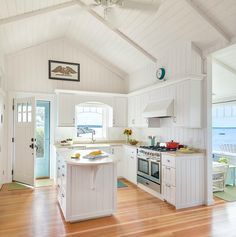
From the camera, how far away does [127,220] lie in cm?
311

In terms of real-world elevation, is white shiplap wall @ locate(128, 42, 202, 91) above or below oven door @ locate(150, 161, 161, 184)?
above

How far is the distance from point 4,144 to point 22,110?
3.06 ft

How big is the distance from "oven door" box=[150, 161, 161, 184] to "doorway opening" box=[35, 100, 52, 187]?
289 centimetres

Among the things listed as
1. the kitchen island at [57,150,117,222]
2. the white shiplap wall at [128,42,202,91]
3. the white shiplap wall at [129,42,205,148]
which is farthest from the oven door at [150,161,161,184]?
the white shiplap wall at [128,42,202,91]

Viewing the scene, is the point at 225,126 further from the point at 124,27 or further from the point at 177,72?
the point at 124,27

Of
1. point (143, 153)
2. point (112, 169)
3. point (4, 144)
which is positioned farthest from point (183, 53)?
point (4, 144)

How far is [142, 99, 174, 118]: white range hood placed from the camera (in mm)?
4090

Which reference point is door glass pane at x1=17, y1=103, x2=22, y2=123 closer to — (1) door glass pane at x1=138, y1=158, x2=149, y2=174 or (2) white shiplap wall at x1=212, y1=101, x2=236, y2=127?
(1) door glass pane at x1=138, y1=158, x2=149, y2=174

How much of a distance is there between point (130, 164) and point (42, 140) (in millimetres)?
2442

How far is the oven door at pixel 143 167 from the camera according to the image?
14.4ft

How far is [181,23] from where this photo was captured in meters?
3.57

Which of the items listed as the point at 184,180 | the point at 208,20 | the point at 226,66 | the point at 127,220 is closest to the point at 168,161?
the point at 184,180

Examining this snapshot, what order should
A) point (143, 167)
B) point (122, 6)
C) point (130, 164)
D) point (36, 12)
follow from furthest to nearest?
point (130, 164), point (143, 167), point (36, 12), point (122, 6)

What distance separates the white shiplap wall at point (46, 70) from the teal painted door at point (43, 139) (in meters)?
0.50
